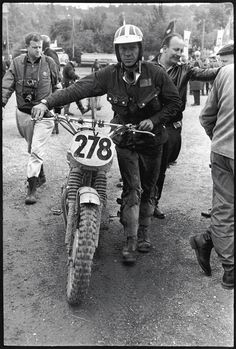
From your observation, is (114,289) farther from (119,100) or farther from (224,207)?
(119,100)

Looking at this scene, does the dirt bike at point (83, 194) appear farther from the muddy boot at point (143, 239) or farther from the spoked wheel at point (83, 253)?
the muddy boot at point (143, 239)

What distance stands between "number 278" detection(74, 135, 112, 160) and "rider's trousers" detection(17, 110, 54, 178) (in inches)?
88.8

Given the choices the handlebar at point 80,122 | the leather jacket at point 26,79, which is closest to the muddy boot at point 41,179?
the leather jacket at point 26,79

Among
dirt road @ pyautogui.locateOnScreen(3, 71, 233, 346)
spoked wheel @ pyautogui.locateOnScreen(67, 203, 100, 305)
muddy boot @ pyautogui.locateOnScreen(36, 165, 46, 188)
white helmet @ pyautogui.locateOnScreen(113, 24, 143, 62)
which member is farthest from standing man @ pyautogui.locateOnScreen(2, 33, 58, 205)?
spoked wheel @ pyautogui.locateOnScreen(67, 203, 100, 305)

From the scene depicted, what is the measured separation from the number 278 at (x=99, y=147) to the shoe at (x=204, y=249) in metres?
1.09

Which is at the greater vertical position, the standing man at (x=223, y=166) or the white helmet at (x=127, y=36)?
the white helmet at (x=127, y=36)

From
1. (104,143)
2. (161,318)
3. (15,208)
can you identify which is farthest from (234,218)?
(15,208)

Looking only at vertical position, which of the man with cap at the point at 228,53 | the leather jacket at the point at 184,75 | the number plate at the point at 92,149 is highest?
the man with cap at the point at 228,53

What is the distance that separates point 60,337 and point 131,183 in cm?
157

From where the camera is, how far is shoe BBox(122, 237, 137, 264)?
162 inches

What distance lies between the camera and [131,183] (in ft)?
13.5

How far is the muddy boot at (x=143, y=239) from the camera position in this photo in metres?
4.41

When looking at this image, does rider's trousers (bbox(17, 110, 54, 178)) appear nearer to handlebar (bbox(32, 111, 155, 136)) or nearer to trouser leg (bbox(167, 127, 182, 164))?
trouser leg (bbox(167, 127, 182, 164))

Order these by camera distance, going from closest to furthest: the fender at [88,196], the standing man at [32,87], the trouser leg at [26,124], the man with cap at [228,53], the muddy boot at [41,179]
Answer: the fender at [88,196] < the man with cap at [228,53] < the standing man at [32,87] < the trouser leg at [26,124] < the muddy boot at [41,179]
